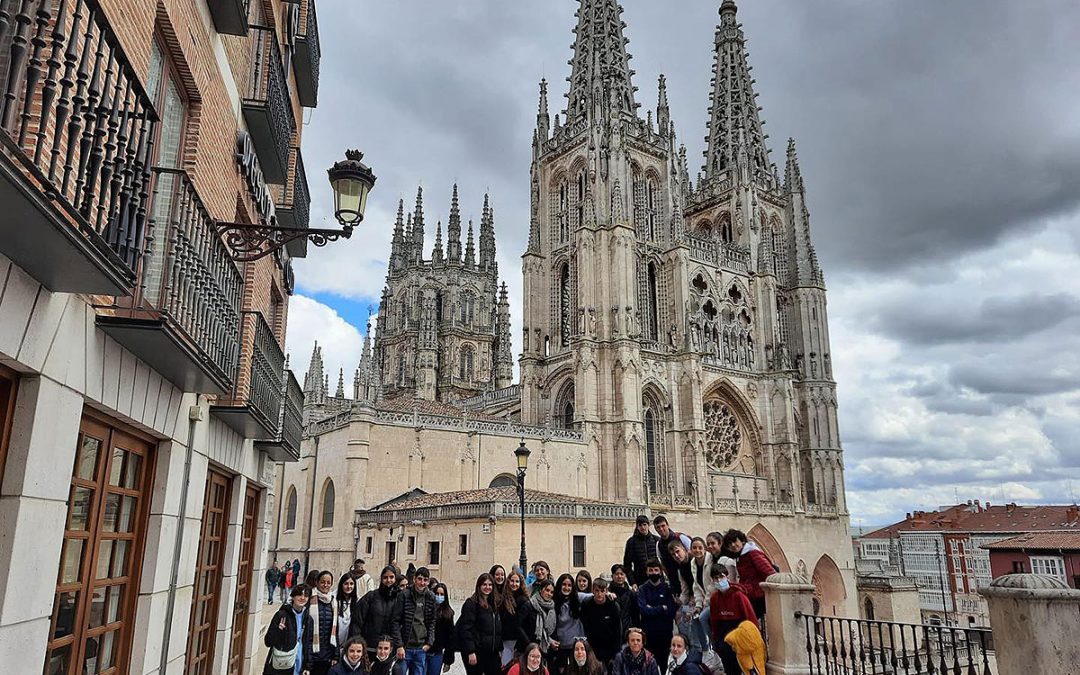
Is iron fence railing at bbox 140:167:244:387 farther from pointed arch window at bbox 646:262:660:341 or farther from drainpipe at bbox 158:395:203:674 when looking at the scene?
pointed arch window at bbox 646:262:660:341

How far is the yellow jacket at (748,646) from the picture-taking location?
20.2 feet

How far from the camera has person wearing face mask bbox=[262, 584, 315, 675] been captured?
6645mm

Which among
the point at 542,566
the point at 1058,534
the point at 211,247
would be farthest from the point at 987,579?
the point at 211,247

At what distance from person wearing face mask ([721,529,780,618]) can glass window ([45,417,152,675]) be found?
199 inches

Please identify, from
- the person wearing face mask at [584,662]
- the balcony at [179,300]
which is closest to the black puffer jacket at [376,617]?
the person wearing face mask at [584,662]

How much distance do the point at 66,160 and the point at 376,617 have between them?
17.9 feet

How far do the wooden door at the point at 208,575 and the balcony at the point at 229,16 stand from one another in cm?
415

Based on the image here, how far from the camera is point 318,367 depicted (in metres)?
51.4

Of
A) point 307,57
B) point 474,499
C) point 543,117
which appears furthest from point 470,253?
point 307,57

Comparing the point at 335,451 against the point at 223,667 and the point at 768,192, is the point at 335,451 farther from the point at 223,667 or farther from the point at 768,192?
the point at 768,192

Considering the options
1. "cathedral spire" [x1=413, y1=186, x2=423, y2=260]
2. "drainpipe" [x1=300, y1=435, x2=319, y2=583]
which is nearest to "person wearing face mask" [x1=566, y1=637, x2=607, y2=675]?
"drainpipe" [x1=300, y1=435, x2=319, y2=583]

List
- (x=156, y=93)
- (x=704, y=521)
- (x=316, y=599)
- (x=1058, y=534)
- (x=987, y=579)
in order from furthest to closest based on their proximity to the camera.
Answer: (x=987, y=579) < (x=1058, y=534) < (x=704, y=521) < (x=316, y=599) < (x=156, y=93)

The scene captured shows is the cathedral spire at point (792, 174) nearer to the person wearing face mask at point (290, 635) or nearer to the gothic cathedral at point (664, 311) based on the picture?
the gothic cathedral at point (664, 311)

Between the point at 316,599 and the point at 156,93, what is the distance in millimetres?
4690
